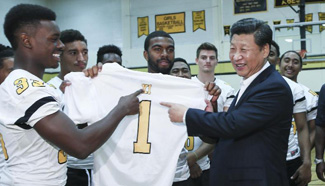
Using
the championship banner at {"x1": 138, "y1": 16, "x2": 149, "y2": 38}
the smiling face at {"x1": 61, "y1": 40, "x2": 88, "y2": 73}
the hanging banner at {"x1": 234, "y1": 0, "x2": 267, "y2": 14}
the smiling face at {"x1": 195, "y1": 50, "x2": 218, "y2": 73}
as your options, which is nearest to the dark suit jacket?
the smiling face at {"x1": 61, "y1": 40, "x2": 88, "y2": 73}

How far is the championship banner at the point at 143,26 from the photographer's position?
13.3m

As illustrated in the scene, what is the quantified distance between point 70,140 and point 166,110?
99 cm

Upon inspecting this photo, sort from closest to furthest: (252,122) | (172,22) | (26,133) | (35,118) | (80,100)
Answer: (35,118) < (26,133) < (252,122) < (80,100) < (172,22)

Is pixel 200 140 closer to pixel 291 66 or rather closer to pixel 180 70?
pixel 180 70

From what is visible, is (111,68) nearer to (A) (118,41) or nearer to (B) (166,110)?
(B) (166,110)

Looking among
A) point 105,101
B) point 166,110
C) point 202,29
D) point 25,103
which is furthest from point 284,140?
point 202,29

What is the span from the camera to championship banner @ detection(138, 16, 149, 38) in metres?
13.3

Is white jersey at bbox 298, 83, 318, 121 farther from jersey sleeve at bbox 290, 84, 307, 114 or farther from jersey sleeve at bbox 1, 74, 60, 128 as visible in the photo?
jersey sleeve at bbox 1, 74, 60, 128

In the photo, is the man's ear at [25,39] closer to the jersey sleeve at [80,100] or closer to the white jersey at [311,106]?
the jersey sleeve at [80,100]

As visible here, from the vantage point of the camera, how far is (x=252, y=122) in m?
2.29

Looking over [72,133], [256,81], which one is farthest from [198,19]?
[72,133]

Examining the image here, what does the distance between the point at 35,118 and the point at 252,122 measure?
4.41 feet

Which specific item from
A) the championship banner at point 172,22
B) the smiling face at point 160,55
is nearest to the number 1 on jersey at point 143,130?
the smiling face at point 160,55

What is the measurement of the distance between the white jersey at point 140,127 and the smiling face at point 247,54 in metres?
0.41
